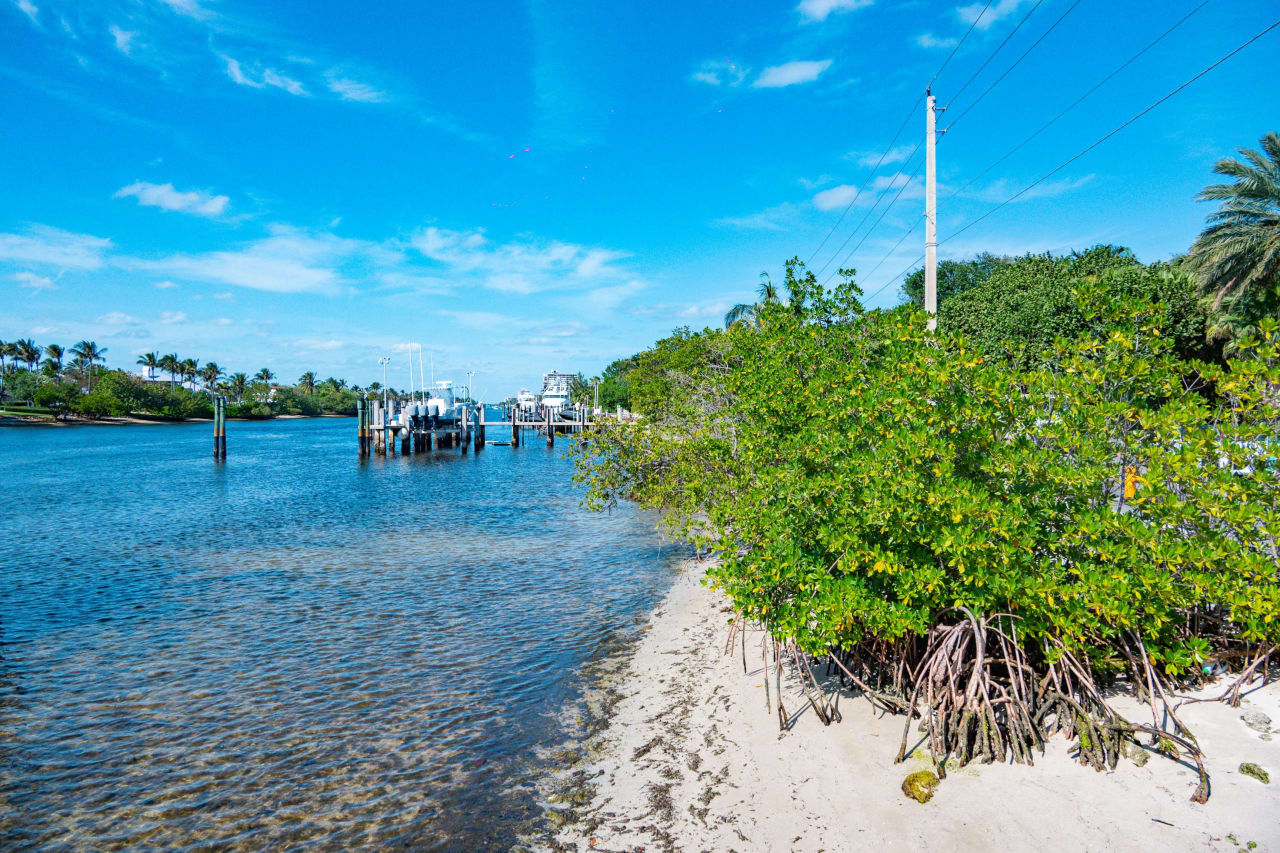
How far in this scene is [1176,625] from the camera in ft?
22.9

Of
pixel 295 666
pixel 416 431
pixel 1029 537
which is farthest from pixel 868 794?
pixel 416 431

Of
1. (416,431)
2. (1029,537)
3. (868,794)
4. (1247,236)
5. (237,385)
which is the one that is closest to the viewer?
(1029,537)

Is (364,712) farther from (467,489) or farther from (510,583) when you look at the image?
(467,489)

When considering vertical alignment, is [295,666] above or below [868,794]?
below

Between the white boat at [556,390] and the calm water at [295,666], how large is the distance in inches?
2646

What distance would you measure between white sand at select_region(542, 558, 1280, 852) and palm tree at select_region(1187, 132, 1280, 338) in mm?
22837

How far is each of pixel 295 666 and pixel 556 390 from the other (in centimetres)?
10681

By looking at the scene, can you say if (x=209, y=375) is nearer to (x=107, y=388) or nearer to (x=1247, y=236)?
(x=107, y=388)

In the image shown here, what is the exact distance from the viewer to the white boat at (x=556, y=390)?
109438 millimetres

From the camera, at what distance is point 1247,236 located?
23.2 metres

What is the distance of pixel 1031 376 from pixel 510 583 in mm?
12907

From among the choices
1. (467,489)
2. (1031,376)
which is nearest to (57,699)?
(1031,376)

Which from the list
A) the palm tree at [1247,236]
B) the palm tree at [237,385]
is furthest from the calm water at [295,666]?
the palm tree at [237,385]

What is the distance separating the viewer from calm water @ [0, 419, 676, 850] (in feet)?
25.1
